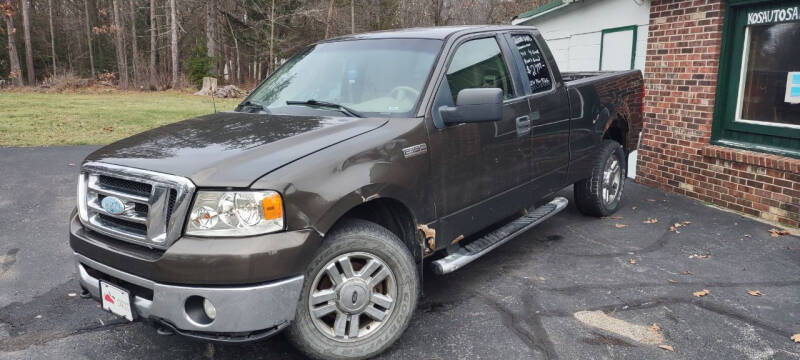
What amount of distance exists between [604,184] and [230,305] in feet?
14.6

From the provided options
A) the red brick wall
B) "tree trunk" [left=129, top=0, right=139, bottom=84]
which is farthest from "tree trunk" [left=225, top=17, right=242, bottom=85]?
the red brick wall

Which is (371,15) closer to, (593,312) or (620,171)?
(620,171)

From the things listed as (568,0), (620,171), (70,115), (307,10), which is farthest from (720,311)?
(307,10)

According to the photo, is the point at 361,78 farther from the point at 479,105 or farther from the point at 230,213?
the point at 230,213

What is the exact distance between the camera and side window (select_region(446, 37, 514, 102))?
395 cm

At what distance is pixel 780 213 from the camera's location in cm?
600

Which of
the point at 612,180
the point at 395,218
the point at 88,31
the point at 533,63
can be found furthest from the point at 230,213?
the point at 88,31

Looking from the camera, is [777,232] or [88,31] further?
[88,31]

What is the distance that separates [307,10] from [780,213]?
29681mm

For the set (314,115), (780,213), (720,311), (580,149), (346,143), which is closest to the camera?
(346,143)

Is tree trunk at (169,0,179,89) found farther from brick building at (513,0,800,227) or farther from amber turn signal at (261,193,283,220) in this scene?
amber turn signal at (261,193,283,220)

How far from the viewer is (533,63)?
190 inches

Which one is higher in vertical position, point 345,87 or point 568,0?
point 568,0

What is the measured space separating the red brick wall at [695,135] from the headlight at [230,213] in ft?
17.9
